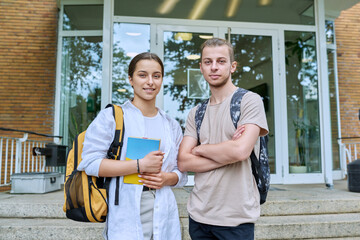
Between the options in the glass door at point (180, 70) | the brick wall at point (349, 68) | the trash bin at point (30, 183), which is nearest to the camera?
the trash bin at point (30, 183)

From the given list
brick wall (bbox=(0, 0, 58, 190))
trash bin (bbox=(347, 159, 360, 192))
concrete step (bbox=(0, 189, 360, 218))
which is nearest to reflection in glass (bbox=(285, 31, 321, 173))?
trash bin (bbox=(347, 159, 360, 192))

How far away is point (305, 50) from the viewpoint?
557 cm

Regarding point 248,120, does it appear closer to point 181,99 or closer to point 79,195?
point 79,195

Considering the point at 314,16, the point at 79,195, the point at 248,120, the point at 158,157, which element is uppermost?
the point at 314,16

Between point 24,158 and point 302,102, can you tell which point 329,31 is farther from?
point 24,158

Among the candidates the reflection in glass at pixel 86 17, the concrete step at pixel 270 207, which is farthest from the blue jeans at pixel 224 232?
the reflection in glass at pixel 86 17

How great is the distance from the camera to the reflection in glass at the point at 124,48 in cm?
513

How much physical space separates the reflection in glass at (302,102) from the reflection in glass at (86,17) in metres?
3.60

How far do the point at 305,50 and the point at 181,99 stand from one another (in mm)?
2478

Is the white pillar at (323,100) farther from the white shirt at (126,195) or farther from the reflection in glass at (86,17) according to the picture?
the white shirt at (126,195)

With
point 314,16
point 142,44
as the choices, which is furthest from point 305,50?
point 142,44

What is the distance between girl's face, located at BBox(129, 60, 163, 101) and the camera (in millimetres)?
1525

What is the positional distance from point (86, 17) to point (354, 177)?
18.0 ft

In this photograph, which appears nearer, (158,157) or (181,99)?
(158,157)
